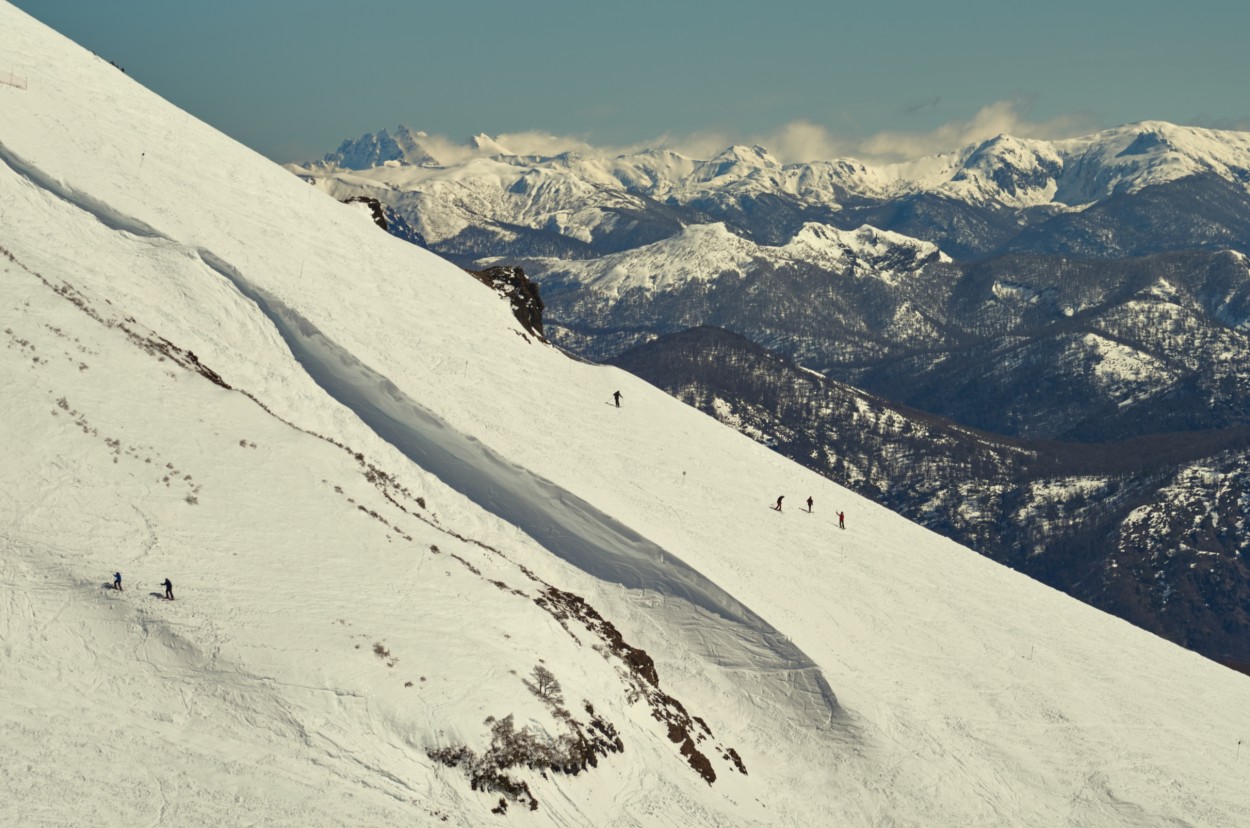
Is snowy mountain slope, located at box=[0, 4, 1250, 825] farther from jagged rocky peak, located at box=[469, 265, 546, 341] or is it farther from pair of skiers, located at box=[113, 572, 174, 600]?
jagged rocky peak, located at box=[469, 265, 546, 341]

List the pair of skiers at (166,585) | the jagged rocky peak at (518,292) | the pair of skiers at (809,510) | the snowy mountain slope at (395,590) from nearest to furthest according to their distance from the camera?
the snowy mountain slope at (395,590)
the pair of skiers at (166,585)
the pair of skiers at (809,510)
the jagged rocky peak at (518,292)

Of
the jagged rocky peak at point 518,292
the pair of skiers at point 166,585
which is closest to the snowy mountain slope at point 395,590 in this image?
the pair of skiers at point 166,585

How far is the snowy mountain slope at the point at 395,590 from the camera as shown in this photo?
1414 inches

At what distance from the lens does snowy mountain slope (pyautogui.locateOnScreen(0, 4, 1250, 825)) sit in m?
35.9

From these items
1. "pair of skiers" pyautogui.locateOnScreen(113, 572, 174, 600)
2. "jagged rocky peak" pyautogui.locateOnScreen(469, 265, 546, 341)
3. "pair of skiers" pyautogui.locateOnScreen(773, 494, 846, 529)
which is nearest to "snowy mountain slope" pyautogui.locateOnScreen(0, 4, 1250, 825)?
"pair of skiers" pyautogui.locateOnScreen(113, 572, 174, 600)

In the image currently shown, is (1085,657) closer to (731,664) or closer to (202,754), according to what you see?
(731,664)

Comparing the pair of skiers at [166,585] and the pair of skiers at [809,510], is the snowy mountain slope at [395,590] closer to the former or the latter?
the pair of skiers at [166,585]

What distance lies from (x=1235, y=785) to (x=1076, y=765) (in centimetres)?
934

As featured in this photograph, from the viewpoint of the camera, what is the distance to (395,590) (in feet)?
146

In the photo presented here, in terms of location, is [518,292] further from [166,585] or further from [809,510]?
[166,585]

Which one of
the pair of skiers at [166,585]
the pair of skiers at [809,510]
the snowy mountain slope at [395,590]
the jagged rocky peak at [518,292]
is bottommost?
the pair of skiers at [166,585]

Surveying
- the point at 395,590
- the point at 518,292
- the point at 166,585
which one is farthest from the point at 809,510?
the point at 166,585

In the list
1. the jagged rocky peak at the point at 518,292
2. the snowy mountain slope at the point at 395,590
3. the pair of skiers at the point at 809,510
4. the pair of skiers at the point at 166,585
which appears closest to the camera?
the snowy mountain slope at the point at 395,590

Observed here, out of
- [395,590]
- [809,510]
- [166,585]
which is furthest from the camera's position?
[809,510]
